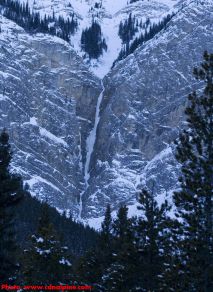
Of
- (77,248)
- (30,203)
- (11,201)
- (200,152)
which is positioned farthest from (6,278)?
(30,203)

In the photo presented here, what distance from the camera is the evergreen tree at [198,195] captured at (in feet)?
82.4

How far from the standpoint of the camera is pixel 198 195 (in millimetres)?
25922

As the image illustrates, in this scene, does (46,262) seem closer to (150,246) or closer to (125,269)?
(125,269)

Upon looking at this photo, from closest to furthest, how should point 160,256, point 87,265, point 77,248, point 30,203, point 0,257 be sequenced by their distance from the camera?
point 0,257 < point 160,256 < point 87,265 < point 77,248 < point 30,203

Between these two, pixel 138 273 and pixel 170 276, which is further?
pixel 138 273

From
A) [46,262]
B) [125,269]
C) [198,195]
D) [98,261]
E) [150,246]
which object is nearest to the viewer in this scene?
[198,195]

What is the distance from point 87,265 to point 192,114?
28225mm

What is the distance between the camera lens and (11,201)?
30.2 m

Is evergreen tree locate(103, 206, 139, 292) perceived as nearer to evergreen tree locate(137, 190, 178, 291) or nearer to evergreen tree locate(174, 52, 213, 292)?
evergreen tree locate(137, 190, 178, 291)

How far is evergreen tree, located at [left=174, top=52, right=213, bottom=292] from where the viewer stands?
25125mm

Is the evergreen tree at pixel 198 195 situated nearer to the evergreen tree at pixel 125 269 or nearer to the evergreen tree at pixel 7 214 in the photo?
the evergreen tree at pixel 7 214

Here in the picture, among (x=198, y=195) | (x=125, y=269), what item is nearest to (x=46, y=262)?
(x=125, y=269)

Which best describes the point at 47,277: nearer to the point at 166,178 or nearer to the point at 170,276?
the point at 170,276

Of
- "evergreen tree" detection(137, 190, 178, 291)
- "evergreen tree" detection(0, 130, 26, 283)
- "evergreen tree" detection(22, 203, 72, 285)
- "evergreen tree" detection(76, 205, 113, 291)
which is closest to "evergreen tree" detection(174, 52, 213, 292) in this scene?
"evergreen tree" detection(0, 130, 26, 283)
